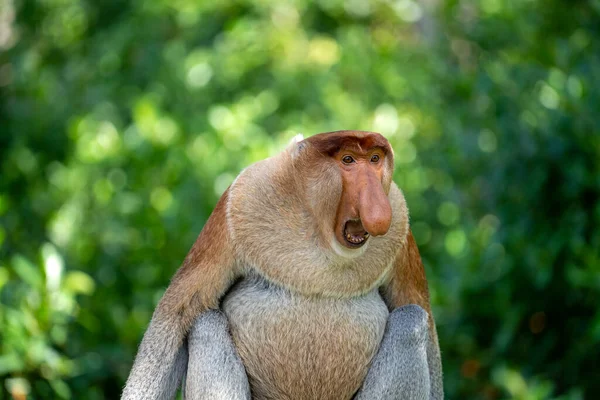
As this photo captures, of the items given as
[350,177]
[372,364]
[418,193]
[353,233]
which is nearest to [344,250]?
[353,233]

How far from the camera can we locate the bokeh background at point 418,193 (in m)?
4.92

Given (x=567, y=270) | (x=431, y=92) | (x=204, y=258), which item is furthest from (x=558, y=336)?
(x=204, y=258)

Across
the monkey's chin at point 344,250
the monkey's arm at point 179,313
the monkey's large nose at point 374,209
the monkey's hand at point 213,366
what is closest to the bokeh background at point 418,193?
the monkey's arm at point 179,313

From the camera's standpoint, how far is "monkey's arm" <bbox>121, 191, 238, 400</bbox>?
287cm

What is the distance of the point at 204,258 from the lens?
2.91m

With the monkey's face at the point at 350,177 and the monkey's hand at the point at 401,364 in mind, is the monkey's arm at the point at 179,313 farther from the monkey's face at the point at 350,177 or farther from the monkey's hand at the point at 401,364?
the monkey's hand at the point at 401,364

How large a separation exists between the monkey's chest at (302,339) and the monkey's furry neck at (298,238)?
0.05m

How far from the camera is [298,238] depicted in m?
2.80

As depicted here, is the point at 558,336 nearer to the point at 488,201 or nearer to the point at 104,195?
the point at 488,201

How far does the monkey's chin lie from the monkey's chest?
7.4 inches

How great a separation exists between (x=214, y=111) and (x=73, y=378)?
2.22 metres

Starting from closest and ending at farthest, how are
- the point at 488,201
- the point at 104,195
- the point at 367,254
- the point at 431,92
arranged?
the point at 367,254
the point at 104,195
the point at 488,201
the point at 431,92

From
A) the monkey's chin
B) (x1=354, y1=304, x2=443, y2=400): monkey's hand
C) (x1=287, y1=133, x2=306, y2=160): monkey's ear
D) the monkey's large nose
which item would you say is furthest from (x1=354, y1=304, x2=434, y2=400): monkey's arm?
(x1=287, y1=133, x2=306, y2=160): monkey's ear

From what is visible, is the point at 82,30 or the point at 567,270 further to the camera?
the point at 82,30
